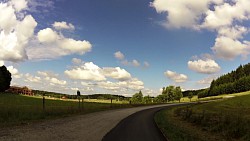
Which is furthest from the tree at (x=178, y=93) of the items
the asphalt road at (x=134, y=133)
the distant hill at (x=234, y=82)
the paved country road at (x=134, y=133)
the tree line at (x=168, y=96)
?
the paved country road at (x=134, y=133)

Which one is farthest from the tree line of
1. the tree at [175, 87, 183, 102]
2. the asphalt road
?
the asphalt road

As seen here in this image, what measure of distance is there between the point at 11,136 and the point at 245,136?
504 inches

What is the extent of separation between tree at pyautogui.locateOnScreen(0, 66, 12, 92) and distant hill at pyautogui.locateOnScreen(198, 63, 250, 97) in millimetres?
115294

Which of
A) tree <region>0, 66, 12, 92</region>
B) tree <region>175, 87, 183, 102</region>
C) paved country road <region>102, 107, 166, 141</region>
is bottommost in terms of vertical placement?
paved country road <region>102, 107, 166, 141</region>

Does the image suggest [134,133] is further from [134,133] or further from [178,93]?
[178,93]

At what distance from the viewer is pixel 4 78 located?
125188mm

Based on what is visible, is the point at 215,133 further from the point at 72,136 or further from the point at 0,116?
the point at 0,116

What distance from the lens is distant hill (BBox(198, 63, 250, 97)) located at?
145 metres

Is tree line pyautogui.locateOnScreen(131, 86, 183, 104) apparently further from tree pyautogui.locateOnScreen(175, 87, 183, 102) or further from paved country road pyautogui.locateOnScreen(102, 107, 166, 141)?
paved country road pyautogui.locateOnScreen(102, 107, 166, 141)

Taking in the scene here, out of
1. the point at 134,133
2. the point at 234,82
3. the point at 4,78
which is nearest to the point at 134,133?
the point at 134,133

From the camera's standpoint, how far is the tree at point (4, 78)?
12188 centimetres

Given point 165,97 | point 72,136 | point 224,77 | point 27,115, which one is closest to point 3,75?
point 165,97

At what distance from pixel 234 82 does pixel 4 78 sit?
118561 mm

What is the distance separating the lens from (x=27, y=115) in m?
A: 22.1
